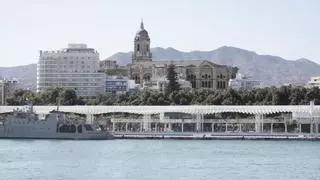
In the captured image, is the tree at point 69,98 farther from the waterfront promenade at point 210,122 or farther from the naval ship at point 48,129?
the naval ship at point 48,129

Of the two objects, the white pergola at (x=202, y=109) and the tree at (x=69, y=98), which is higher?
the tree at (x=69, y=98)

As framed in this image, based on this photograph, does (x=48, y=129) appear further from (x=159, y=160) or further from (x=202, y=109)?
(x=159, y=160)

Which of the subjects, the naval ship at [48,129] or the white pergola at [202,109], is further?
the white pergola at [202,109]

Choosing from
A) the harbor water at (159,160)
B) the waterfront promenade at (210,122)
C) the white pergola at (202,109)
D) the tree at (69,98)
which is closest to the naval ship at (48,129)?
the harbor water at (159,160)

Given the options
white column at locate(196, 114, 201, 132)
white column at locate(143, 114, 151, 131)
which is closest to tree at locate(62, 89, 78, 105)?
white column at locate(143, 114, 151, 131)

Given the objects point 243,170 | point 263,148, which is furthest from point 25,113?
point 243,170

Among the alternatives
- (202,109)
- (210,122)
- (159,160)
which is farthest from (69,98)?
(159,160)

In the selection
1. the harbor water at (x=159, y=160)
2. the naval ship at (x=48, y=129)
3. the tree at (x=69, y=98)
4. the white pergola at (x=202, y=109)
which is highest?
the tree at (x=69, y=98)

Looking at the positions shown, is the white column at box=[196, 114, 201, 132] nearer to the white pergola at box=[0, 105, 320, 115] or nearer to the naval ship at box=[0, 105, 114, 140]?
the white pergola at box=[0, 105, 320, 115]

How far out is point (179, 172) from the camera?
62125 millimetres

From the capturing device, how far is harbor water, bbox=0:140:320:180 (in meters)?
60.4

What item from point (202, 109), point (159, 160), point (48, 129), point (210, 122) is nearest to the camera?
point (159, 160)

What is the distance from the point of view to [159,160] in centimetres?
7338

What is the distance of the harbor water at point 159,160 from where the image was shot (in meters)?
60.4
